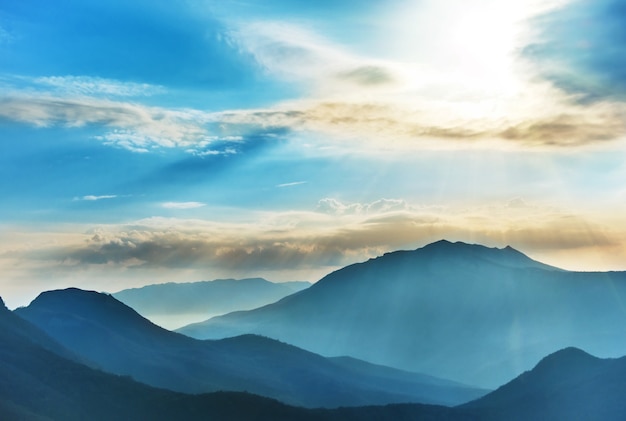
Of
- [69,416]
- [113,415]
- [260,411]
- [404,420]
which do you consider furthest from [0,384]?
[404,420]

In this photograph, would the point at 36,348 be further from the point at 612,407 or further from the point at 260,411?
the point at 612,407

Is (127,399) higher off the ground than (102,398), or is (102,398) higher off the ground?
(102,398)

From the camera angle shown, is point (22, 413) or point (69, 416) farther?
point (69, 416)

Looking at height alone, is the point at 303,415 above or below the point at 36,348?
below

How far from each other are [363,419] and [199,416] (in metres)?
45.2

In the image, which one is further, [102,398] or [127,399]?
[127,399]

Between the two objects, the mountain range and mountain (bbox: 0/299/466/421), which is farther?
the mountain range

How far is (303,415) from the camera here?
7372 inches

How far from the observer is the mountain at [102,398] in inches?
6560

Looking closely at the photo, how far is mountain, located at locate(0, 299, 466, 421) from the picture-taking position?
547 feet

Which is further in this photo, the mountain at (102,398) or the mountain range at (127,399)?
the mountain range at (127,399)

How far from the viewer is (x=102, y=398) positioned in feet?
592

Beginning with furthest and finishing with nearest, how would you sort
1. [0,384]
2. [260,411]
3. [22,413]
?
[260,411] → [0,384] → [22,413]

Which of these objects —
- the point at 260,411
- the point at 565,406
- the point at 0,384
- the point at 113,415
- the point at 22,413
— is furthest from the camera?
the point at 565,406
